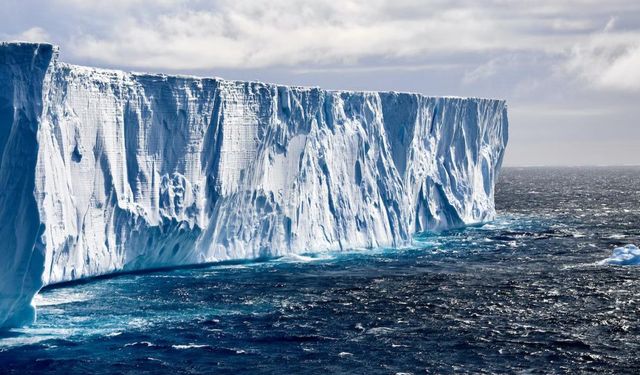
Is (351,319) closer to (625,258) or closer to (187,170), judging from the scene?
(187,170)

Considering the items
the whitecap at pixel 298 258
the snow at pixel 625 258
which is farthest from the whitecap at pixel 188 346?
the snow at pixel 625 258

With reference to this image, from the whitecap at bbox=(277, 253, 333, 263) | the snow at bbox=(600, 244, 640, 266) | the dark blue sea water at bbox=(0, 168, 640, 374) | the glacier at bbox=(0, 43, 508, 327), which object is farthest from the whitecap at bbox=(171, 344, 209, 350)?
the snow at bbox=(600, 244, 640, 266)

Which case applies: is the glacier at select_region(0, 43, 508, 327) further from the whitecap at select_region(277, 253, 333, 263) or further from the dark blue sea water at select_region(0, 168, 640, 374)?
the dark blue sea water at select_region(0, 168, 640, 374)

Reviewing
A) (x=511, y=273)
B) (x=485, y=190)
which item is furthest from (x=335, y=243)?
(x=485, y=190)

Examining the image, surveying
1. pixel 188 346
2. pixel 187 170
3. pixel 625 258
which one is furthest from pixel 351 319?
pixel 625 258

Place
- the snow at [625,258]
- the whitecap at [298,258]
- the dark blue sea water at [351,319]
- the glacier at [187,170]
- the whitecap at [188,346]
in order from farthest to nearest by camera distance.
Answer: the whitecap at [298,258]
the snow at [625,258]
the glacier at [187,170]
the whitecap at [188,346]
the dark blue sea water at [351,319]

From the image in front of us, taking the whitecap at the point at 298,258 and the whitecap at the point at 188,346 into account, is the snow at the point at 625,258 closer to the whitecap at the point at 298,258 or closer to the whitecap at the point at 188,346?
the whitecap at the point at 298,258
